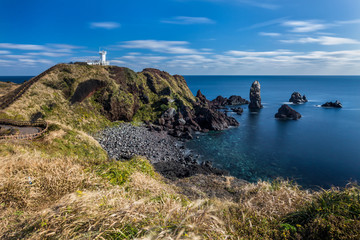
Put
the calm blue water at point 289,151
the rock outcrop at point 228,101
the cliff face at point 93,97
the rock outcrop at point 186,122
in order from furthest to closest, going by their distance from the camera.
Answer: the rock outcrop at point 228,101 < the rock outcrop at point 186,122 < the cliff face at point 93,97 < the calm blue water at point 289,151

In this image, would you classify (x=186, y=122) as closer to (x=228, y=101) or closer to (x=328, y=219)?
(x=328, y=219)

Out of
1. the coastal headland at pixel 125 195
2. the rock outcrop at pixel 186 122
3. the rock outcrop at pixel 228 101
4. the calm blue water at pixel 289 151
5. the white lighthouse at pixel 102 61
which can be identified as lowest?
the calm blue water at pixel 289 151

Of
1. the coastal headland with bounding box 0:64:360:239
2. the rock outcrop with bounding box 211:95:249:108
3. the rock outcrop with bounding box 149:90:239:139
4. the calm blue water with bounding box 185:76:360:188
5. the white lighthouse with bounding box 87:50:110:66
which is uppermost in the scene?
the white lighthouse with bounding box 87:50:110:66

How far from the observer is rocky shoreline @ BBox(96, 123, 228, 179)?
2633 cm

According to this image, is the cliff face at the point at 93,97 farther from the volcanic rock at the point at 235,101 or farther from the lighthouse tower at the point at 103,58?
the volcanic rock at the point at 235,101

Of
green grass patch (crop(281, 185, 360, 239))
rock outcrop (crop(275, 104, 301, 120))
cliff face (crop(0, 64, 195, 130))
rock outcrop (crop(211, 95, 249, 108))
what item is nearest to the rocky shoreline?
cliff face (crop(0, 64, 195, 130))

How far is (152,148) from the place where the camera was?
107 feet

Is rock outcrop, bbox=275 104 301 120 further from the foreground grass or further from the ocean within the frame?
the foreground grass

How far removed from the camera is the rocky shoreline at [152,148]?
2633cm

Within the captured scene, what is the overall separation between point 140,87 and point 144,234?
5639 cm

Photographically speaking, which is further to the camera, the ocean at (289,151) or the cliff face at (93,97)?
the cliff face at (93,97)

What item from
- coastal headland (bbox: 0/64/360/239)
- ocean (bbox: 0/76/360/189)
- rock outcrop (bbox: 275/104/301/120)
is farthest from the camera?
rock outcrop (bbox: 275/104/301/120)

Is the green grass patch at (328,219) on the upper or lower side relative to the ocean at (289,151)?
upper

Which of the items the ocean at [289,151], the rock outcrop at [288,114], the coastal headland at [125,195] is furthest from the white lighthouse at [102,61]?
the rock outcrop at [288,114]
